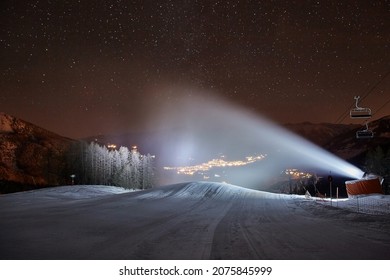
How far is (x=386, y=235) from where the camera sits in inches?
492

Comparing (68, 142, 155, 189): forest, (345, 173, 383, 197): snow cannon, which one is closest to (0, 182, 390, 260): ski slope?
(345, 173, 383, 197): snow cannon

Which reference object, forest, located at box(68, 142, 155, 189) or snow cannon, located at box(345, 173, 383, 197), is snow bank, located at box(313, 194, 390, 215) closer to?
snow cannon, located at box(345, 173, 383, 197)

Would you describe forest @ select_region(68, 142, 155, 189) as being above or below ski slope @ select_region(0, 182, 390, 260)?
above

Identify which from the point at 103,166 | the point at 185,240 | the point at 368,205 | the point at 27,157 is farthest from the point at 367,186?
the point at 27,157

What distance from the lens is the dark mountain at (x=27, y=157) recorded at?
86688 millimetres

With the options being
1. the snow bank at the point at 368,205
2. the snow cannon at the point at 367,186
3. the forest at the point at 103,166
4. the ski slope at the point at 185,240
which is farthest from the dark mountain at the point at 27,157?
the ski slope at the point at 185,240

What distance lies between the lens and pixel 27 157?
131 meters

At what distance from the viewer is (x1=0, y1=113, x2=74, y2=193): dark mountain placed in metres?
86.7

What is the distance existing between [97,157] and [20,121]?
370 feet

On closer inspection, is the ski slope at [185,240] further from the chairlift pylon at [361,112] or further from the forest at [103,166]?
the forest at [103,166]

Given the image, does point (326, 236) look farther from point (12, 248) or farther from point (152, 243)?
point (12, 248)

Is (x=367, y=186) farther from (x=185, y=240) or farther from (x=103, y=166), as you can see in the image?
(x=103, y=166)

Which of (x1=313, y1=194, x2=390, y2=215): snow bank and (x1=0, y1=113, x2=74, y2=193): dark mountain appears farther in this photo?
(x1=0, y1=113, x2=74, y2=193): dark mountain

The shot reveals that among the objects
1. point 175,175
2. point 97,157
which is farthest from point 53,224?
point 175,175
